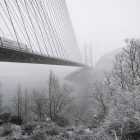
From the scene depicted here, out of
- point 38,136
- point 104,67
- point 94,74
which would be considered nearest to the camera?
point 38,136

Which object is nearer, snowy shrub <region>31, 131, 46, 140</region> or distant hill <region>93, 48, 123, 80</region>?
snowy shrub <region>31, 131, 46, 140</region>

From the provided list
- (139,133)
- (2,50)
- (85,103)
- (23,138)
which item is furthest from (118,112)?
(85,103)

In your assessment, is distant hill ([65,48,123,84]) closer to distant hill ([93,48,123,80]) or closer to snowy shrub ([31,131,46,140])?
distant hill ([93,48,123,80])

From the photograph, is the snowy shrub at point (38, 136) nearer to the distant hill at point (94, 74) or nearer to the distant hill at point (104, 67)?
the distant hill at point (94, 74)

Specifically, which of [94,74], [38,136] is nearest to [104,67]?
[94,74]

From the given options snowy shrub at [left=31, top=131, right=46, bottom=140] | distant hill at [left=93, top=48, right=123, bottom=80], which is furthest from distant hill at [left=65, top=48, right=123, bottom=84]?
snowy shrub at [left=31, top=131, right=46, bottom=140]

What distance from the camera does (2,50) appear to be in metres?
5.72

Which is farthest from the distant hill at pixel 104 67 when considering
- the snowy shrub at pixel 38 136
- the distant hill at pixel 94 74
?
the snowy shrub at pixel 38 136

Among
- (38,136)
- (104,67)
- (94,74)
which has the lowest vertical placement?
(38,136)

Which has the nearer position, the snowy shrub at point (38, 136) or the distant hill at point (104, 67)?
the snowy shrub at point (38, 136)

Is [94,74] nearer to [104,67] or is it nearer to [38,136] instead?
[104,67]

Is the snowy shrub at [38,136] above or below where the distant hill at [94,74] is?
below

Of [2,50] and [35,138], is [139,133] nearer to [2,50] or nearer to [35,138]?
[35,138]

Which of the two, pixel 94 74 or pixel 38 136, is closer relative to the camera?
pixel 38 136
